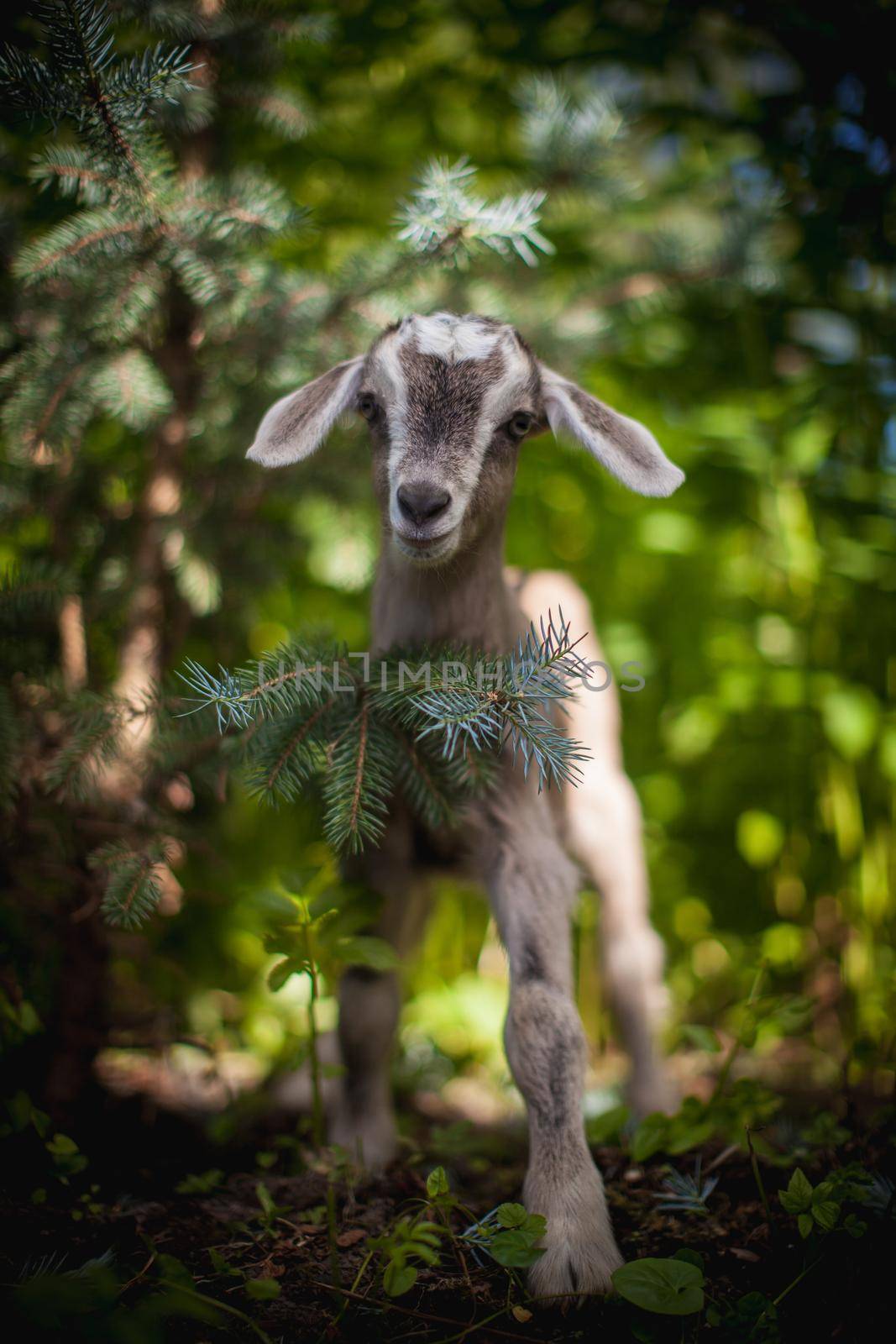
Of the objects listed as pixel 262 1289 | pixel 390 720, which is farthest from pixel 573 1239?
pixel 390 720

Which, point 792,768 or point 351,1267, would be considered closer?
point 351,1267

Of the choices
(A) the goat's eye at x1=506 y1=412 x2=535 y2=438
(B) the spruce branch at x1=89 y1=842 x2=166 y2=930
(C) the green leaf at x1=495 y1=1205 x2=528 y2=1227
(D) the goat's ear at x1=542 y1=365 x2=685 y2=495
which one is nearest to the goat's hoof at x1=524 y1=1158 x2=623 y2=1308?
(C) the green leaf at x1=495 y1=1205 x2=528 y2=1227

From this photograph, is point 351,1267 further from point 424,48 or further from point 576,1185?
point 424,48

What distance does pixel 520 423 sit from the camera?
2006mm

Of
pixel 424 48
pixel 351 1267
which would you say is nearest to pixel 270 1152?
pixel 351 1267

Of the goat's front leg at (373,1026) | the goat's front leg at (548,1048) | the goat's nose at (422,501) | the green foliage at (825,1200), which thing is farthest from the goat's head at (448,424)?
the green foliage at (825,1200)

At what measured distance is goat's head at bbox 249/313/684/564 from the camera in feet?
5.93

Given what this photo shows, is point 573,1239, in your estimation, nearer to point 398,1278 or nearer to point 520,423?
point 398,1278

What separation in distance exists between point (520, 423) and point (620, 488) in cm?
181

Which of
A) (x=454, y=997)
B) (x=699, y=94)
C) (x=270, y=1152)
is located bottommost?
(x=454, y=997)

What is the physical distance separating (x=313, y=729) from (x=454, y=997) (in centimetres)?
192

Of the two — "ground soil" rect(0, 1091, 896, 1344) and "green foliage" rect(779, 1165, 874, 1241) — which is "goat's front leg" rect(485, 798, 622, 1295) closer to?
"ground soil" rect(0, 1091, 896, 1344)

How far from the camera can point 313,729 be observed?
1835mm

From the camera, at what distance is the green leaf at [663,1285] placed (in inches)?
56.6
